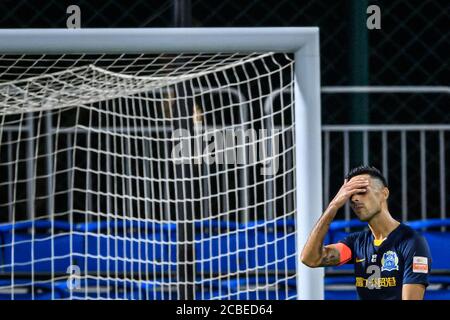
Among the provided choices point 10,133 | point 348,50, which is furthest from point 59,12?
point 348,50

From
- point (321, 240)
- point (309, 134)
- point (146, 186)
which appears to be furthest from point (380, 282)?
point (146, 186)

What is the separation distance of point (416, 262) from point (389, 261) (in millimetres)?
83

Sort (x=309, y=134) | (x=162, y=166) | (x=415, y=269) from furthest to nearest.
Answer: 1. (x=162, y=166)
2. (x=415, y=269)
3. (x=309, y=134)

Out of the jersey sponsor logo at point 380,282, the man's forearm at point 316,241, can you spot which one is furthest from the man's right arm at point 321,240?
the jersey sponsor logo at point 380,282

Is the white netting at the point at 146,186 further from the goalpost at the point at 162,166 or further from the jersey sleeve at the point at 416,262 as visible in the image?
the jersey sleeve at the point at 416,262

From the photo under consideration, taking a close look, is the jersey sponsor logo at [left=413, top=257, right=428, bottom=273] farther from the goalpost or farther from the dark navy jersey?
the goalpost

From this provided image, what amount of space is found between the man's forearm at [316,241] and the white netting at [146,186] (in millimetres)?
247

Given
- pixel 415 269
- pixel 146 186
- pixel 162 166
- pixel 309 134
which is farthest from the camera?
pixel 162 166

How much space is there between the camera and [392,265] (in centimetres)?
288

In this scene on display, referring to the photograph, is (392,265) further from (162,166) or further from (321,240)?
(162,166)

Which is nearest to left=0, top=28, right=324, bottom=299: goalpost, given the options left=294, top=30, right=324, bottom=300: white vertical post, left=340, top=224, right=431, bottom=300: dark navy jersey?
left=294, top=30, right=324, bottom=300: white vertical post

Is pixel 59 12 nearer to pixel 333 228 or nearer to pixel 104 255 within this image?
pixel 104 255

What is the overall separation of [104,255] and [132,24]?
1222 millimetres

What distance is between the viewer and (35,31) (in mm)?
2627
